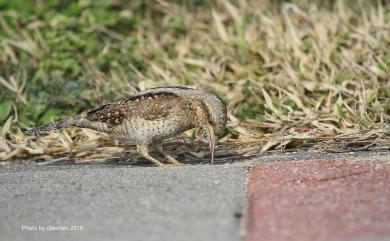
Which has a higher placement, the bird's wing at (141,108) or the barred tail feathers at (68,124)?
the bird's wing at (141,108)

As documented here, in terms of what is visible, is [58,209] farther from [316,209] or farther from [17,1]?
[17,1]

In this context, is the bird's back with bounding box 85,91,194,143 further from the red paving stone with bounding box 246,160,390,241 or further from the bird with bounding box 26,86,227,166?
the red paving stone with bounding box 246,160,390,241

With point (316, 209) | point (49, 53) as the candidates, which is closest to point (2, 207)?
point (316, 209)

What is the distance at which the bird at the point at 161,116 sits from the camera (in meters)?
6.07

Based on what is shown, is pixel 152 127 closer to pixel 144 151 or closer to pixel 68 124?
pixel 144 151

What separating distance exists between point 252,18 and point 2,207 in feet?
18.5

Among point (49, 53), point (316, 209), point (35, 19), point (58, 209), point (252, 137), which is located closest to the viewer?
point (316, 209)

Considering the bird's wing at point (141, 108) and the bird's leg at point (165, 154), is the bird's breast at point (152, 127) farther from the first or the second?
the bird's leg at point (165, 154)

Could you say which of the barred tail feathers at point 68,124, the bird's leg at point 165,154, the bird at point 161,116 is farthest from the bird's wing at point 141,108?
the bird's leg at point 165,154

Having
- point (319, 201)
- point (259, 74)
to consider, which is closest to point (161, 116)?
point (319, 201)

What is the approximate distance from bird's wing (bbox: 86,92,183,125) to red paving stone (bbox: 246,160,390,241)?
1.18 meters

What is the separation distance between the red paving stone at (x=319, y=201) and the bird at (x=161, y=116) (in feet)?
3.33

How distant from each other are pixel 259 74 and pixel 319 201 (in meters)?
4.14

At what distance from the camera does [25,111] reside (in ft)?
25.3
